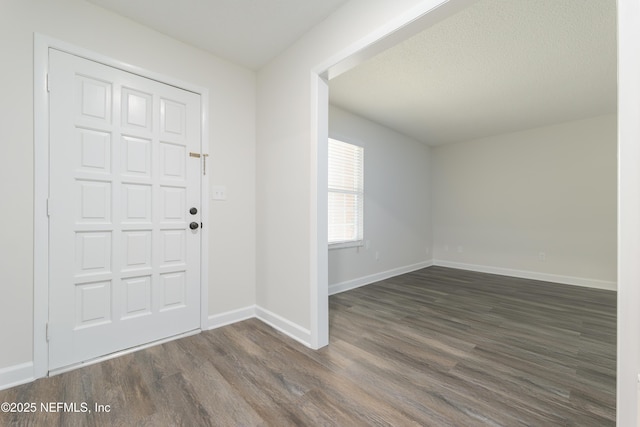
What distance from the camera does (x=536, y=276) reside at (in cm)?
444

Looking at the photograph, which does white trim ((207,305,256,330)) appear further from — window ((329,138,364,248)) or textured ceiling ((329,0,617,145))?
textured ceiling ((329,0,617,145))

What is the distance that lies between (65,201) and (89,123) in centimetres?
57

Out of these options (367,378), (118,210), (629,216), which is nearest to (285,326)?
(367,378)

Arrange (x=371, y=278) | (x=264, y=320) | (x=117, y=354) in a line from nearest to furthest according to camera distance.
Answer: (x=117, y=354) < (x=264, y=320) < (x=371, y=278)

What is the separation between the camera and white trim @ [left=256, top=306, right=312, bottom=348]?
2121 mm

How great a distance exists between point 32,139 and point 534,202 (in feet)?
20.5

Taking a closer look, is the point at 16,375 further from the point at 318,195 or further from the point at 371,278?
the point at 371,278

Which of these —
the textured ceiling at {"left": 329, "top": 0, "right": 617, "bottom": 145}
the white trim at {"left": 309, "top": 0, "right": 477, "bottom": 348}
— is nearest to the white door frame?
the white trim at {"left": 309, "top": 0, "right": 477, "bottom": 348}

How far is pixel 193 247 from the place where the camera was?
2.30 metres

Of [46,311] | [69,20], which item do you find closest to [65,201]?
[46,311]

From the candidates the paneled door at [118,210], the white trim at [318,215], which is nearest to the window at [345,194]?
the white trim at [318,215]

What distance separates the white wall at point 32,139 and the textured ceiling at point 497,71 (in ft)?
4.20

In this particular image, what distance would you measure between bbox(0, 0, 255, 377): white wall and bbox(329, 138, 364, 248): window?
1306 millimetres

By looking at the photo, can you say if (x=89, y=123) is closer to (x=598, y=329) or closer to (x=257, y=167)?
(x=257, y=167)
